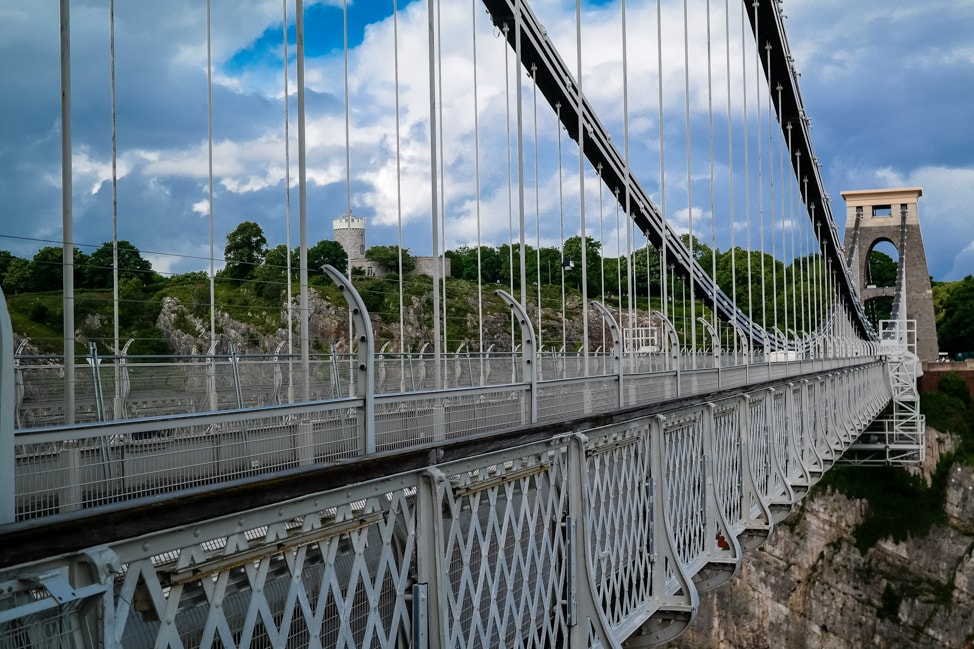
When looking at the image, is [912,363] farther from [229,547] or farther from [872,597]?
[229,547]

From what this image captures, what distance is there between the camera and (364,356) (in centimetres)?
480

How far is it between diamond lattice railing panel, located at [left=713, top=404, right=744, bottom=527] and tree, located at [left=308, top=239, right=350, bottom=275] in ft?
29.0

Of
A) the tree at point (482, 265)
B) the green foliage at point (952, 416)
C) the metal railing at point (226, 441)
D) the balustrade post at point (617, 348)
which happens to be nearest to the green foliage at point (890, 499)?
the green foliage at point (952, 416)

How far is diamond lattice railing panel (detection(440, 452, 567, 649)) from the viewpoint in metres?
4.91

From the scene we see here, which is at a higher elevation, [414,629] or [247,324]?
[247,324]

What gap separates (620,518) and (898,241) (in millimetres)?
58660

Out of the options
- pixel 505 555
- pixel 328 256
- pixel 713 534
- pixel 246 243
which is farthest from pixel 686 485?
pixel 328 256

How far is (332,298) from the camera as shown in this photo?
62.0 ft

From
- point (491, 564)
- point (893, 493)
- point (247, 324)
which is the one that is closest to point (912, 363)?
point (893, 493)

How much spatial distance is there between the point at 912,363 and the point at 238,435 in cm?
4413

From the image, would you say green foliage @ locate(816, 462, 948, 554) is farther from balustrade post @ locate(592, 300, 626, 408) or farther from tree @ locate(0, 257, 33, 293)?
tree @ locate(0, 257, 33, 293)

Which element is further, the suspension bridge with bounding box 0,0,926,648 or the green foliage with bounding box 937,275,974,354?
the green foliage with bounding box 937,275,974,354

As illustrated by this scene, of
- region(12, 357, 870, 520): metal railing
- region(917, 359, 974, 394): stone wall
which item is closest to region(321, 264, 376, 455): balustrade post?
region(12, 357, 870, 520): metal railing

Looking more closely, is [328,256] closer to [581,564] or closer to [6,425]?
[581,564]
